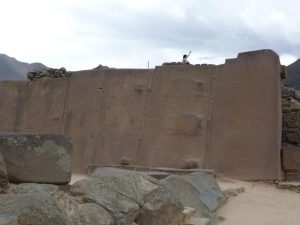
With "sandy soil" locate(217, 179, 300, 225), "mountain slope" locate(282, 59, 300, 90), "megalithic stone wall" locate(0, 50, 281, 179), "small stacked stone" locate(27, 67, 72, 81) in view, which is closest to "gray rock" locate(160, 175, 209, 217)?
"sandy soil" locate(217, 179, 300, 225)

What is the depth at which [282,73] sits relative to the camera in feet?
40.6

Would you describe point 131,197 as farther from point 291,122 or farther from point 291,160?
point 291,122

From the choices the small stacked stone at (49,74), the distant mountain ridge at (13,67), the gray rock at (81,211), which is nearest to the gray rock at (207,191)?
the gray rock at (81,211)

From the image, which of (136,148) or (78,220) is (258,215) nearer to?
(78,220)

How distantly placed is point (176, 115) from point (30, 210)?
31.4ft

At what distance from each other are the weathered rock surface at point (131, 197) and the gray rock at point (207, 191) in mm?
2090

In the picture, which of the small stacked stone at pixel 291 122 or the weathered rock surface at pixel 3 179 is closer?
the weathered rock surface at pixel 3 179

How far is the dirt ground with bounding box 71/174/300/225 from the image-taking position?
23.7 ft

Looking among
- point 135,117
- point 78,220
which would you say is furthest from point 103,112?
point 78,220

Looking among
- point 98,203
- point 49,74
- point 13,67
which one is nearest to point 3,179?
point 98,203

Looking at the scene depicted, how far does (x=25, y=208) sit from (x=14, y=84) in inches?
529

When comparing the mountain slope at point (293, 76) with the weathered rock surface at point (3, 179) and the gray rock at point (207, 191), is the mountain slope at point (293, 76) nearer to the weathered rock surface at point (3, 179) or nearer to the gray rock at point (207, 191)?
the gray rock at point (207, 191)

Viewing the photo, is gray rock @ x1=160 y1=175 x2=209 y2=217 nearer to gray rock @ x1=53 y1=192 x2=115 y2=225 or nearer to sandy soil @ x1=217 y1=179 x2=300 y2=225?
sandy soil @ x1=217 y1=179 x2=300 y2=225

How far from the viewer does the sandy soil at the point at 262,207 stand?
723 cm
